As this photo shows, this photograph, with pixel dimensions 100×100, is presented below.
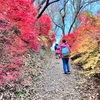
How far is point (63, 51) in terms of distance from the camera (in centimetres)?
946

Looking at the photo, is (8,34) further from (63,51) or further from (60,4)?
(60,4)

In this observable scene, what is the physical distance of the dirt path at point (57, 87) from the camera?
264 inches

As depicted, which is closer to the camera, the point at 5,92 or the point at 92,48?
the point at 5,92

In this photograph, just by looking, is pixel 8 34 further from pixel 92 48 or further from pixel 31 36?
pixel 92 48

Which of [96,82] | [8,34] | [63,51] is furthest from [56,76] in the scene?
[8,34]

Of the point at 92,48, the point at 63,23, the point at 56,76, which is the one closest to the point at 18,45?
the point at 56,76

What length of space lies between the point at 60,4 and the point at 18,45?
19919mm

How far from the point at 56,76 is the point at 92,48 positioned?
2.03 meters

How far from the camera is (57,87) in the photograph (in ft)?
24.9

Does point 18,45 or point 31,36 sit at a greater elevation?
point 31,36

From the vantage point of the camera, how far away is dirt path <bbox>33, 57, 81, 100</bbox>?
6.69 meters

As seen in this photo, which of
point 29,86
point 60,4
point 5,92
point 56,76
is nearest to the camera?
point 5,92

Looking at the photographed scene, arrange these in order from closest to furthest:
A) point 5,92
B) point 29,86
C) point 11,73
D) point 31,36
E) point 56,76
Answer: point 5,92 → point 11,73 → point 29,86 → point 56,76 → point 31,36

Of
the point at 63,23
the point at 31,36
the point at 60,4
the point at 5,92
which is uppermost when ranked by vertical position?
the point at 60,4
